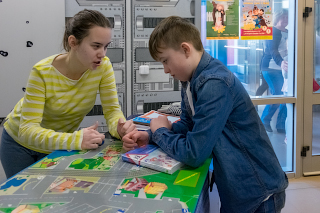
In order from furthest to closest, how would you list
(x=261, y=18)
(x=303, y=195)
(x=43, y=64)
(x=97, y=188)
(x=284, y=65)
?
(x=284, y=65) → (x=261, y=18) → (x=303, y=195) → (x=43, y=64) → (x=97, y=188)

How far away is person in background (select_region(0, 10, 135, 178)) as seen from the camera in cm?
134

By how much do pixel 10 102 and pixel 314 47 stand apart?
111 inches

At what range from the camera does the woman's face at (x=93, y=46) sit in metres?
1.42

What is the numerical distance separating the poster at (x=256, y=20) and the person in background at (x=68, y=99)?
6.51 ft

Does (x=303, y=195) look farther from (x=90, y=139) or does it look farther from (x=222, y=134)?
(x=90, y=139)

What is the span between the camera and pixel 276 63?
3346mm

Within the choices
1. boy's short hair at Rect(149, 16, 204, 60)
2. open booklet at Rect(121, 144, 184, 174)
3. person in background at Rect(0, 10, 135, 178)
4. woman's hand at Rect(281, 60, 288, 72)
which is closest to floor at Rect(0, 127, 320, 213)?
woman's hand at Rect(281, 60, 288, 72)

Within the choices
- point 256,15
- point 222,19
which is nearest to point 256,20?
point 256,15

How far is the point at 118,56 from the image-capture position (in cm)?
267

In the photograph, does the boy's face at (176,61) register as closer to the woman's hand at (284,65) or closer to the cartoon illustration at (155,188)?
the cartoon illustration at (155,188)

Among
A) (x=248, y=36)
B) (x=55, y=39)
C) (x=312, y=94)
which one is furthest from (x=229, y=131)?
(x=312, y=94)

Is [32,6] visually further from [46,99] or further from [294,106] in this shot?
[294,106]

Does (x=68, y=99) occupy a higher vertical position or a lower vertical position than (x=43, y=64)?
lower

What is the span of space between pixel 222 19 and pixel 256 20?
355 mm
